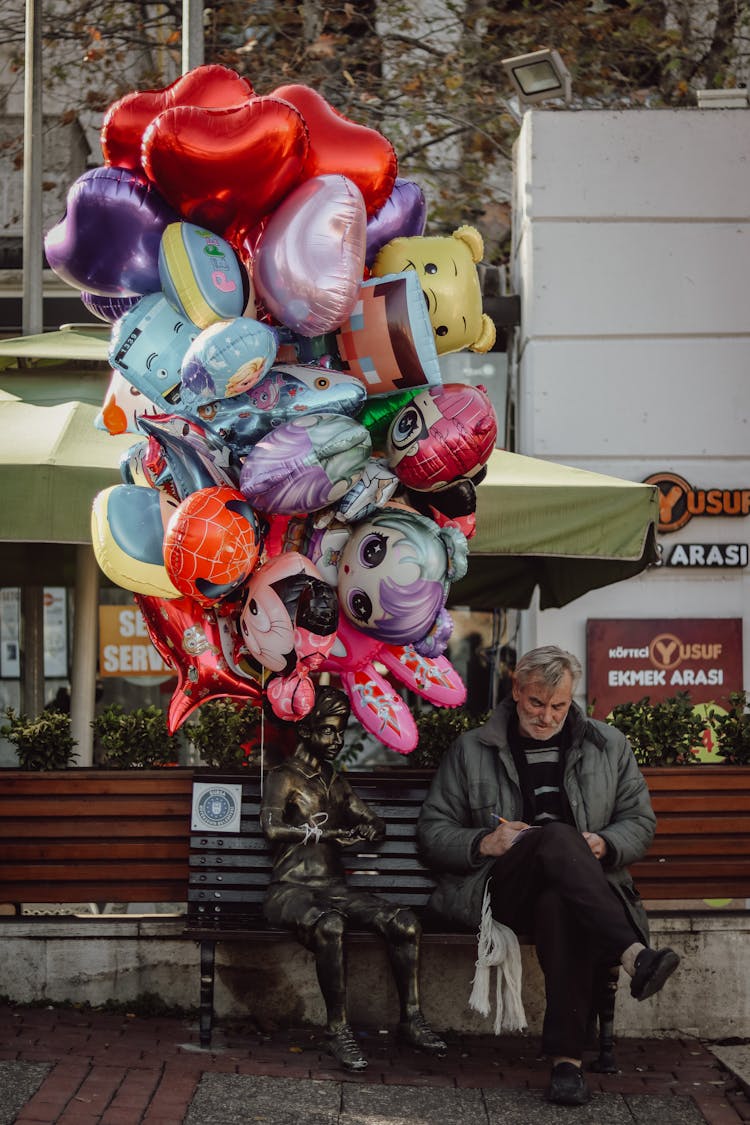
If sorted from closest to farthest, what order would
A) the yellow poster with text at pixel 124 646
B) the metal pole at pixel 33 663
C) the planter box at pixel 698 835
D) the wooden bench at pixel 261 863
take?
1. the wooden bench at pixel 261 863
2. the planter box at pixel 698 835
3. the metal pole at pixel 33 663
4. the yellow poster with text at pixel 124 646

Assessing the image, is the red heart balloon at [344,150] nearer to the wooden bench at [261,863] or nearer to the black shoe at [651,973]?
the wooden bench at [261,863]

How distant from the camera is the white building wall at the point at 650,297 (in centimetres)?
908

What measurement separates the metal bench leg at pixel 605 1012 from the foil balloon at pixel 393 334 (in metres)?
2.13

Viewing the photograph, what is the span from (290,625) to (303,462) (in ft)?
1.76

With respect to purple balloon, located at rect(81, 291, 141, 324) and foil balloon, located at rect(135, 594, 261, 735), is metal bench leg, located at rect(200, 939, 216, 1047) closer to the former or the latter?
foil balloon, located at rect(135, 594, 261, 735)

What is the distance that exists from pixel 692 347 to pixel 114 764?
4.93m

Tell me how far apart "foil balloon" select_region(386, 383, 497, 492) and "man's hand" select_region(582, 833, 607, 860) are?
52.2 inches

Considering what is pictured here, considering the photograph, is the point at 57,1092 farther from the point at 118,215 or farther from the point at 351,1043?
the point at 118,215

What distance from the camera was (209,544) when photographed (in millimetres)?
4473

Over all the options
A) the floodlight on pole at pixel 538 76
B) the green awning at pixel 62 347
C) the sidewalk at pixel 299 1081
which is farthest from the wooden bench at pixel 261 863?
the floodlight on pole at pixel 538 76

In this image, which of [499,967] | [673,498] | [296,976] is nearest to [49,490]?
[296,976]

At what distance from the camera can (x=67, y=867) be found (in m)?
5.64

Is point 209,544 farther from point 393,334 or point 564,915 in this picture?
point 564,915

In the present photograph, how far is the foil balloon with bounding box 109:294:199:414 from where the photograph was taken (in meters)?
4.75
